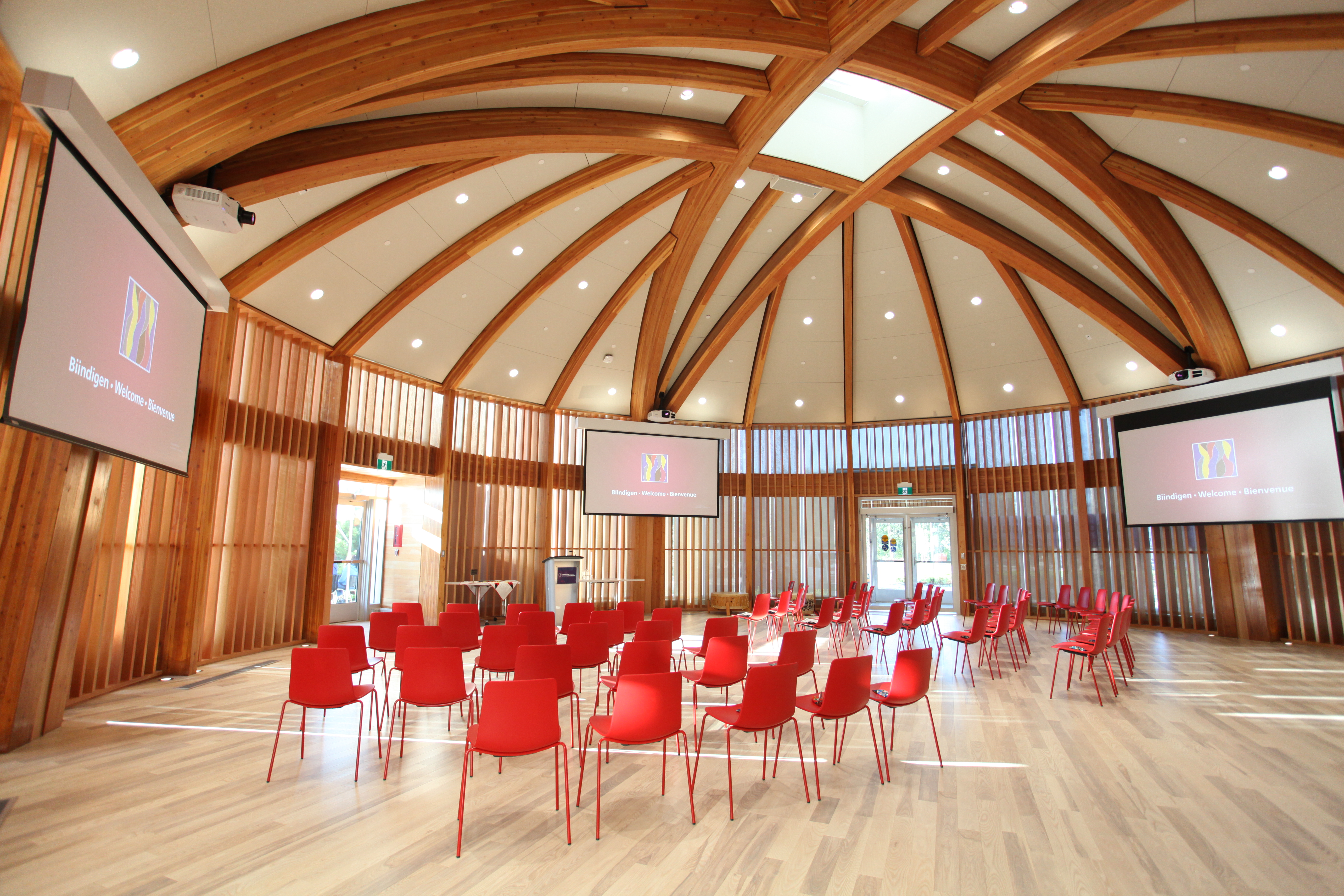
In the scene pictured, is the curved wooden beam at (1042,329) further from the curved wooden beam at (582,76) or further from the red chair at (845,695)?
the red chair at (845,695)

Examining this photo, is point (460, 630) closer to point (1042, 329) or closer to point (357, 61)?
point (357, 61)

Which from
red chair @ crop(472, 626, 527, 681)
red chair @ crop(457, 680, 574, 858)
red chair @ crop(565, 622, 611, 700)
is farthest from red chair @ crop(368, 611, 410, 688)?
red chair @ crop(457, 680, 574, 858)

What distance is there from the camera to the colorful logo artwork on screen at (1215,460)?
11.2 m

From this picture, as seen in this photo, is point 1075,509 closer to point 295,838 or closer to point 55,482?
point 295,838

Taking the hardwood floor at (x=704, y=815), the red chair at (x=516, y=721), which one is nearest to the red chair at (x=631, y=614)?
the hardwood floor at (x=704, y=815)

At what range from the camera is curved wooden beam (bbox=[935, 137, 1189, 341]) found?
32.6 feet

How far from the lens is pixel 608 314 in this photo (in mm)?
13305

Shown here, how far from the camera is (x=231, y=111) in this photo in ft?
18.5

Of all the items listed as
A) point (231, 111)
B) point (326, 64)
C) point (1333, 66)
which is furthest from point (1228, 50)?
point (231, 111)

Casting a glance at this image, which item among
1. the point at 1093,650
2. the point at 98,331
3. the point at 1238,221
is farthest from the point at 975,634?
the point at 98,331

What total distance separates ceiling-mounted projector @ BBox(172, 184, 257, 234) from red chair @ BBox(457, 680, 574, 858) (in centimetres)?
524

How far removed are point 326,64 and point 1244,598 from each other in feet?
50.0

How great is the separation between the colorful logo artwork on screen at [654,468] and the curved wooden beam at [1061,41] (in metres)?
9.15

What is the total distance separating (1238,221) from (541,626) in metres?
10.9
